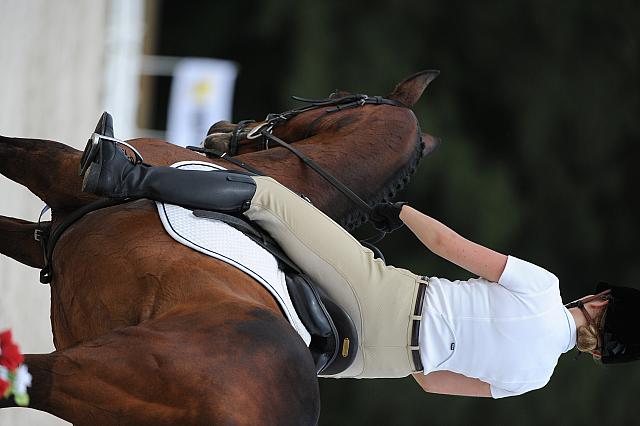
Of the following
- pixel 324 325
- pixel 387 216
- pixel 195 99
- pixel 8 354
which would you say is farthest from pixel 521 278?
pixel 195 99

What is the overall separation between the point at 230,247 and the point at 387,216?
0.55 metres

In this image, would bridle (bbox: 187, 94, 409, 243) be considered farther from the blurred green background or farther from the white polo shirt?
the blurred green background

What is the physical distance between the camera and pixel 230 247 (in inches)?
88.8

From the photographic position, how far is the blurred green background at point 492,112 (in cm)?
899

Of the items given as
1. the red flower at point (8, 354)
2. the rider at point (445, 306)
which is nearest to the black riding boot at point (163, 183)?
the rider at point (445, 306)

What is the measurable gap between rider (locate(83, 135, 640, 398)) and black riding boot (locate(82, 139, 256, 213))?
0.03ft

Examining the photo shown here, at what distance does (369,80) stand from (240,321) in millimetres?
8015

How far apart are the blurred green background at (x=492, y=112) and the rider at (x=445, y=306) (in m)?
6.21

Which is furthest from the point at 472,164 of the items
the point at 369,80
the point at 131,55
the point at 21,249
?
the point at 21,249

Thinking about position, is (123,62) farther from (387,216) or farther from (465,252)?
(465,252)

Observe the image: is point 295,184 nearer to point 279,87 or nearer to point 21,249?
point 21,249

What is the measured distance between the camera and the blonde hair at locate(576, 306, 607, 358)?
2.52 meters

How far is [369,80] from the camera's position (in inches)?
386

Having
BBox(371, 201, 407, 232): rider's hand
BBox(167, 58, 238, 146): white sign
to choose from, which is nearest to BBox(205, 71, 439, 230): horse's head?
BBox(371, 201, 407, 232): rider's hand
